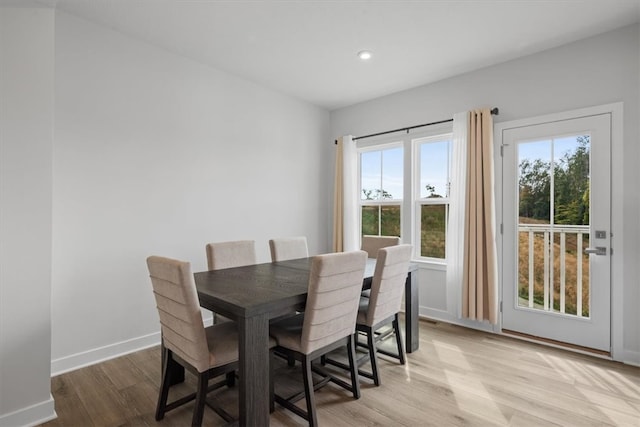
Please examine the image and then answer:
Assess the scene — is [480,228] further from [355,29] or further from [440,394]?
[355,29]

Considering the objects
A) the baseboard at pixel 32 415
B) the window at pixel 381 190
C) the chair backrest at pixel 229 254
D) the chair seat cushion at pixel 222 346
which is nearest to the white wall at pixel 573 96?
the window at pixel 381 190

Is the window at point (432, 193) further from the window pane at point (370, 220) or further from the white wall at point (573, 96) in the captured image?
the window pane at point (370, 220)

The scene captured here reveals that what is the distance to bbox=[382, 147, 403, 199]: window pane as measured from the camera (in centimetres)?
420

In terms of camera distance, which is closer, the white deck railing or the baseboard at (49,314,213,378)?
the baseboard at (49,314,213,378)

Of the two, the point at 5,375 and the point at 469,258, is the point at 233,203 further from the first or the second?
the point at 469,258

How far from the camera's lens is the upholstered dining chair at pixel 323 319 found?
179cm

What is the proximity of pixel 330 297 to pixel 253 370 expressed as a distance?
1.81ft

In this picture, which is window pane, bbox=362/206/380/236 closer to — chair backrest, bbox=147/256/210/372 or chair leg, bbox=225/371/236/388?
chair leg, bbox=225/371/236/388

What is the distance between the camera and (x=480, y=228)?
330cm

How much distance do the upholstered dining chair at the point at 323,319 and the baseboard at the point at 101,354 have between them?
159cm

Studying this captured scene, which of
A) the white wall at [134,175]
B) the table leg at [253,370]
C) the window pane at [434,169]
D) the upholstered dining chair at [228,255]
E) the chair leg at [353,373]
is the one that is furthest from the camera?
the window pane at [434,169]

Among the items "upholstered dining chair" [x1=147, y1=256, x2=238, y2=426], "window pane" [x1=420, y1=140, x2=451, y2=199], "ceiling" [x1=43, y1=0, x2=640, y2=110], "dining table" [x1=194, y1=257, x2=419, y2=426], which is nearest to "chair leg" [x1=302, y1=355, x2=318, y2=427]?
"dining table" [x1=194, y1=257, x2=419, y2=426]

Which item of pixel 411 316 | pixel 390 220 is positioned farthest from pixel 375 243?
pixel 390 220

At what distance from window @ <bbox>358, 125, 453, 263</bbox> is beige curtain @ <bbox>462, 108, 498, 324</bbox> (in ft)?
1.34
